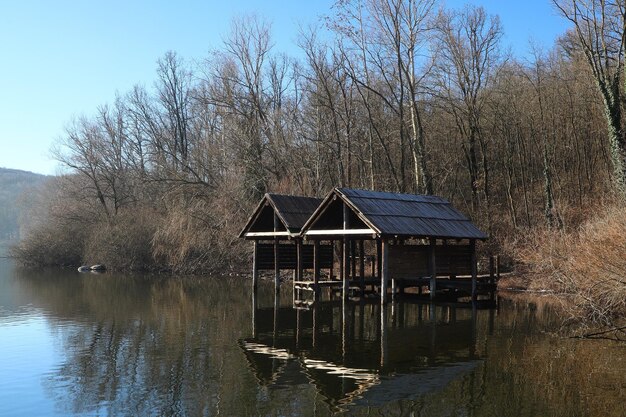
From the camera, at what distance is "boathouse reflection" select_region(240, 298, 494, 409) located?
11281 mm

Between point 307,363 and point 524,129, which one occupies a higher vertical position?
point 524,129

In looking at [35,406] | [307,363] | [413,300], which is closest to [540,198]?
[413,300]

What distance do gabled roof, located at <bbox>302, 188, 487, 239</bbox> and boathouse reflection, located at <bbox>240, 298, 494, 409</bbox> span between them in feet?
9.26

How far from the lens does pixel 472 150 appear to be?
3544 cm

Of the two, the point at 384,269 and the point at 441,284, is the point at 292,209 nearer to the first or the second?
the point at 384,269

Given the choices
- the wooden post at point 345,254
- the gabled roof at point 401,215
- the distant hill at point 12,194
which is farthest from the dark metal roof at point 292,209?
the distant hill at point 12,194

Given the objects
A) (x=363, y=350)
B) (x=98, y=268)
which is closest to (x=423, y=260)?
(x=363, y=350)

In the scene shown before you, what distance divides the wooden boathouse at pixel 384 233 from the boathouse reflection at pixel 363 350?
4.44 ft

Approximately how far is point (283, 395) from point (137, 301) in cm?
1747

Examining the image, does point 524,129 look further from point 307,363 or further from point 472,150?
point 307,363

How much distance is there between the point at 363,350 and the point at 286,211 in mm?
11039

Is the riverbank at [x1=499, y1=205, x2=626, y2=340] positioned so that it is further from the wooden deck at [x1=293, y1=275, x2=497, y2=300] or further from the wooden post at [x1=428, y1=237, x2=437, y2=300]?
the wooden post at [x1=428, y1=237, x2=437, y2=300]

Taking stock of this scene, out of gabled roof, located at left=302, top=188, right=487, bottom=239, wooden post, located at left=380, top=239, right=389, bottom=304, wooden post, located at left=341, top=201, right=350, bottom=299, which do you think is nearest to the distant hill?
wooden post, located at left=341, top=201, right=350, bottom=299

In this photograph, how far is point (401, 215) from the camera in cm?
2117
